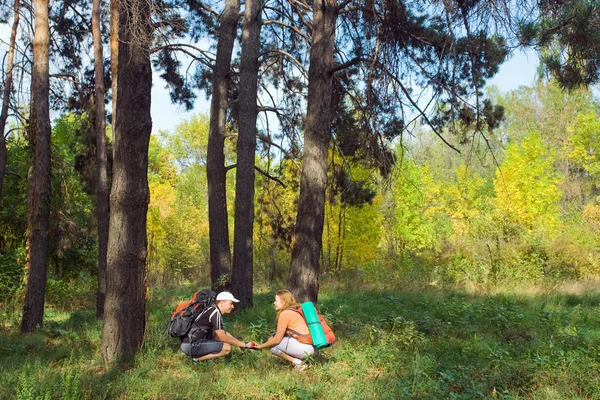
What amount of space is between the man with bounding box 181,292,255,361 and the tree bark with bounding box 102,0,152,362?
0.71 m

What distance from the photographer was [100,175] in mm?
11773

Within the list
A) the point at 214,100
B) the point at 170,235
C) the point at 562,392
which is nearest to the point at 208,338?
the point at 562,392

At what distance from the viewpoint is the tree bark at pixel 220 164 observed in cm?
1154

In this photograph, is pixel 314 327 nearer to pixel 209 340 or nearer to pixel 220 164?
pixel 209 340

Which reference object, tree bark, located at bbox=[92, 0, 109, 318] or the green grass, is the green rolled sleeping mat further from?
tree bark, located at bbox=[92, 0, 109, 318]

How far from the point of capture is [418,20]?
33.1 feet

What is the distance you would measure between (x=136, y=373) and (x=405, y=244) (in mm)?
24768

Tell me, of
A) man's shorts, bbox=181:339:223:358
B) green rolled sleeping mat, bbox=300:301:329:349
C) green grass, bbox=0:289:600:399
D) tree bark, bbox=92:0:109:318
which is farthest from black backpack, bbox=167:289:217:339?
tree bark, bbox=92:0:109:318

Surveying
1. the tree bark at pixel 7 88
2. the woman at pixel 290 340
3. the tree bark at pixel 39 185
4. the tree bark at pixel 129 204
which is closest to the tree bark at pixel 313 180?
the woman at pixel 290 340

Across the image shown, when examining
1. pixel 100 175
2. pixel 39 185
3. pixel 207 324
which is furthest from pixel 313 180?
pixel 100 175

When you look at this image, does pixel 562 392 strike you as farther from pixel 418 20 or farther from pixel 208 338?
pixel 418 20

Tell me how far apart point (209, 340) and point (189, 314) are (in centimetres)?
42

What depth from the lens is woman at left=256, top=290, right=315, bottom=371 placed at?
6.54 meters

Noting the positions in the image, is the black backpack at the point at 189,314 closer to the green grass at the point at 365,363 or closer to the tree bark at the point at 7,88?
the green grass at the point at 365,363
